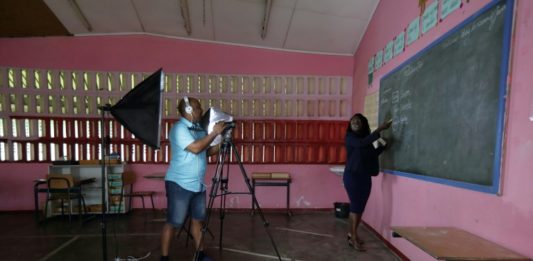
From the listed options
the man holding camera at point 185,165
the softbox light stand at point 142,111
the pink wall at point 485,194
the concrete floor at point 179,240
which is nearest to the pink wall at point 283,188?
the concrete floor at point 179,240

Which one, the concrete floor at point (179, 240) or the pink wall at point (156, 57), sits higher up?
the pink wall at point (156, 57)

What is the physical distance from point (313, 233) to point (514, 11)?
2.95 m

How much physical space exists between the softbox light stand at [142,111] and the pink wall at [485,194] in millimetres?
2195

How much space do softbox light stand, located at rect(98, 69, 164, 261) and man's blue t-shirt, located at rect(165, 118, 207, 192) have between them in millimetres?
160

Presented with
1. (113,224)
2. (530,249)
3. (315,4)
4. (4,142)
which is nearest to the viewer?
(530,249)

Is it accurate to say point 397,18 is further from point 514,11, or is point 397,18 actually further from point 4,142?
point 4,142

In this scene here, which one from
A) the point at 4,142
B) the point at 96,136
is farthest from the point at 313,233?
the point at 4,142

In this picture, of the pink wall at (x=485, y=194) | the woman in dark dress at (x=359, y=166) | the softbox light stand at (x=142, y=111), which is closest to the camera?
the pink wall at (x=485, y=194)

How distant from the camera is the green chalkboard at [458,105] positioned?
4.97ft

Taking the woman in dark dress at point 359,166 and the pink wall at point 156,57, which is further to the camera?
the pink wall at point 156,57

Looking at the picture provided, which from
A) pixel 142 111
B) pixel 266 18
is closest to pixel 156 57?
pixel 266 18

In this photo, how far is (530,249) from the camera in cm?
128

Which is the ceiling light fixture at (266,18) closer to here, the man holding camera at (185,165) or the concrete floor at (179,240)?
the man holding camera at (185,165)

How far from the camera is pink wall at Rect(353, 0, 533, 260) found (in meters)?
1.33
